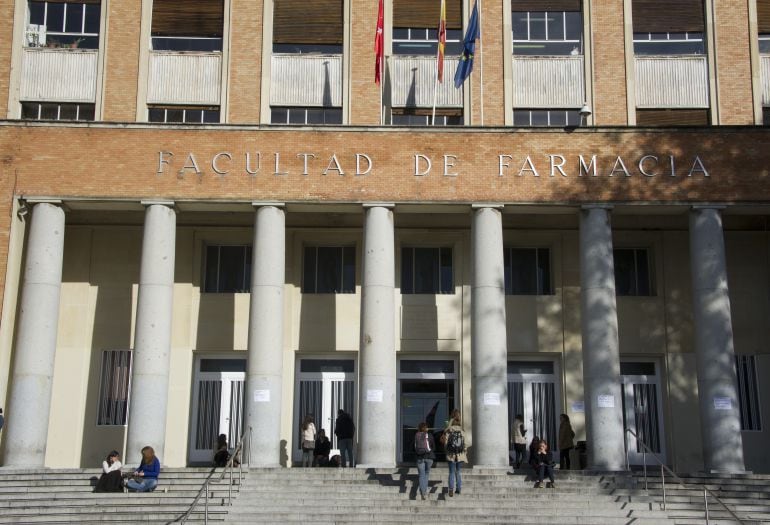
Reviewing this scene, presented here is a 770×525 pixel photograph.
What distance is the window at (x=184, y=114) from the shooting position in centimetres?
2653

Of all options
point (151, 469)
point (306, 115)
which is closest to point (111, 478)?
point (151, 469)

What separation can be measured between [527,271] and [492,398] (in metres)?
A: 5.93

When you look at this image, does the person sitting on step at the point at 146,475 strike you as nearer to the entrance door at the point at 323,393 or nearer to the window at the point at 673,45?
the entrance door at the point at 323,393

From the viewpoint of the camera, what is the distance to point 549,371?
2798cm

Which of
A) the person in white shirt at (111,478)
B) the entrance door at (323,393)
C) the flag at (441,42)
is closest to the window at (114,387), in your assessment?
the entrance door at (323,393)

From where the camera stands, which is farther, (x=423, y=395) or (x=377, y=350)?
(x=423, y=395)

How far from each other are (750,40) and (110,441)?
20068 millimetres

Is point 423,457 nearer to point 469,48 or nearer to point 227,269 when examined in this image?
point 227,269

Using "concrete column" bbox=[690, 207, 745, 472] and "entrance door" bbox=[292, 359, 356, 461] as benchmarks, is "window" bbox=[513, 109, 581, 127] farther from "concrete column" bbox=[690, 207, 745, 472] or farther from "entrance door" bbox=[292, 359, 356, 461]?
"entrance door" bbox=[292, 359, 356, 461]

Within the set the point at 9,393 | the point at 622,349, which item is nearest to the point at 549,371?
the point at 622,349

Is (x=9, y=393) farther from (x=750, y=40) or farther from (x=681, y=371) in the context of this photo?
(x=750, y=40)

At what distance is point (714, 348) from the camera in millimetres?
24234

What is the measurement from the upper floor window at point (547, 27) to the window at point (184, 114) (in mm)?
8248

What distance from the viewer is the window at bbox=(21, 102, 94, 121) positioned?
86.6ft
